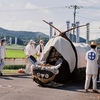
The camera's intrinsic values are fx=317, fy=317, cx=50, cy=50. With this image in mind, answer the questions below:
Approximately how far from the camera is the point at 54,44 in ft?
43.6

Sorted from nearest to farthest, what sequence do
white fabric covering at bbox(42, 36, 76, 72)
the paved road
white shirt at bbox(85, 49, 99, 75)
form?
1. the paved road
2. white shirt at bbox(85, 49, 99, 75)
3. white fabric covering at bbox(42, 36, 76, 72)

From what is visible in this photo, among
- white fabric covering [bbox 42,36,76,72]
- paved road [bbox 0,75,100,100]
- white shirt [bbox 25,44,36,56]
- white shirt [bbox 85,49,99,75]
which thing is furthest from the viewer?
white shirt [bbox 25,44,36,56]

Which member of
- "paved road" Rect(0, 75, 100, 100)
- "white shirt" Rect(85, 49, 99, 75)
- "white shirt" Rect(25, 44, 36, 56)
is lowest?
"paved road" Rect(0, 75, 100, 100)

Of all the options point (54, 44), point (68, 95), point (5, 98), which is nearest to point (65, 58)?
point (54, 44)

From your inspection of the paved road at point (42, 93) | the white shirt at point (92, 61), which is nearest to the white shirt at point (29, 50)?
the paved road at point (42, 93)

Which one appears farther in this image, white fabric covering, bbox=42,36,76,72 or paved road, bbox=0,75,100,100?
white fabric covering, bbox=42,36,76,72

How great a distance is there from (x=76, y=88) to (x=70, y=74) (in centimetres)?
133

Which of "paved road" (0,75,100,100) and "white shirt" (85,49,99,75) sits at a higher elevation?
"white shirt" (85,49,99,75)

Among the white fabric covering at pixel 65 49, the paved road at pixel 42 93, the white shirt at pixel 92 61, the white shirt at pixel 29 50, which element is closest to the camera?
the paved road at pixel 42 93

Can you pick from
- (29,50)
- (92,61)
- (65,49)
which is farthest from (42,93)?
(29,50)

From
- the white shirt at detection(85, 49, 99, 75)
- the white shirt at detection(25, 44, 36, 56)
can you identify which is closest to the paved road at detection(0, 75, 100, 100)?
the white shirt at detection(85, 49, 99, 75)

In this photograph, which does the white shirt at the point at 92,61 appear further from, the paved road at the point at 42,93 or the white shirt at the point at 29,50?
the white shirt at the point at 29,50

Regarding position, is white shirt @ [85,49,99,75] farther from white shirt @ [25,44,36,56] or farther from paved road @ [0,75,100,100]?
white shirt @ [25,44,36,56]

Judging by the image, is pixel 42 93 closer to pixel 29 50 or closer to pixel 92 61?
pixel 92 61
